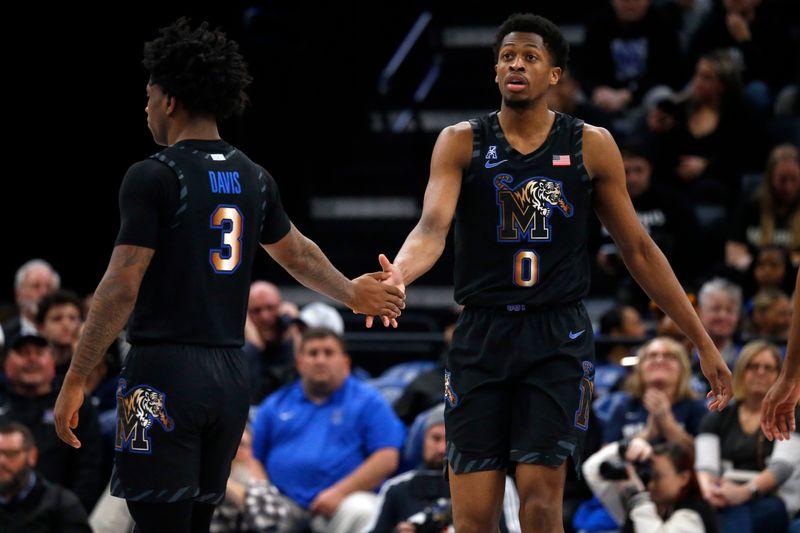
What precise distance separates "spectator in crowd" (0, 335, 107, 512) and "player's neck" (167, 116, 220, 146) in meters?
4.13

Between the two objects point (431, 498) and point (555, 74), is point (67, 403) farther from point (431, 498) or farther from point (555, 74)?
point (431, 498)

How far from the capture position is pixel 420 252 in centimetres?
556

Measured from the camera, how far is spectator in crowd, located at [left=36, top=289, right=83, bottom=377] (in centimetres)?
1023

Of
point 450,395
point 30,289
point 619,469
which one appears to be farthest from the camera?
point 30,289

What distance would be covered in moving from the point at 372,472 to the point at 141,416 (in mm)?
4027

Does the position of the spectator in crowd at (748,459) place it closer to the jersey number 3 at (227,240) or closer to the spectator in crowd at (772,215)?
the spectator in crowd at (772,215)

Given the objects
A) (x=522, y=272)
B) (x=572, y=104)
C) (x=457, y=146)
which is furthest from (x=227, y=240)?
(x=572, y=104)

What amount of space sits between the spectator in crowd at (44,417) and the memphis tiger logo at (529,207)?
4443 millimetres

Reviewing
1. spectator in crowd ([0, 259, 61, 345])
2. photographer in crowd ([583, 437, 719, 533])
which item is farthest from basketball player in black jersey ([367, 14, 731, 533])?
spectator in crowd ([0, 259, 61, 345])

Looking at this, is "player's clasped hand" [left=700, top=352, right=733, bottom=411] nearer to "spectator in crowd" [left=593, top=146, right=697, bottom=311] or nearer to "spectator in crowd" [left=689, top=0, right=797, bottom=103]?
"spectator in crowd" [left=593, top=146, right=697, bottom=311]

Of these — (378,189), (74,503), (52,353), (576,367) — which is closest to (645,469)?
(576,367)

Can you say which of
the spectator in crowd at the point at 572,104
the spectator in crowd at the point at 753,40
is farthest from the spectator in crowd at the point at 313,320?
the spectator in crowd at the point at 753,40

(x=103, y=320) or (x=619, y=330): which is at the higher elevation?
(x=619, y=330)

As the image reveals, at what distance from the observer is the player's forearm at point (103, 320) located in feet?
16.7
